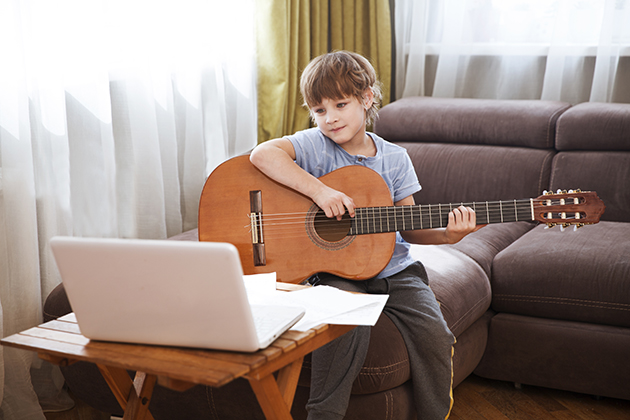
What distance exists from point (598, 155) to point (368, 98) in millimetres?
1048

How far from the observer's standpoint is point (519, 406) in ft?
6.00

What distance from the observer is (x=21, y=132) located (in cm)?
164

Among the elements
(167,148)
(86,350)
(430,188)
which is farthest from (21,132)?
(430,188)

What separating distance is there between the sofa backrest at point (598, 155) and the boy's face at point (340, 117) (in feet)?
3.25

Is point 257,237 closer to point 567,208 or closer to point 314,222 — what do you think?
point 314,222

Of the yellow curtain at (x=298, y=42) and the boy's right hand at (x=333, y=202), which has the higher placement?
the yellow curtain at (x=298, y=42)

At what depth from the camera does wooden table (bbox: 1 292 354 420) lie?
2.73ft

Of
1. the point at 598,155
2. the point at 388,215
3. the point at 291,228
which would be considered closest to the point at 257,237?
the point at 291,228

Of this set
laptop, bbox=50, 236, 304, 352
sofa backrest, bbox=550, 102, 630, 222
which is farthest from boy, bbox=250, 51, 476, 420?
sofa backrest, bbox=550, 102, 630, 222

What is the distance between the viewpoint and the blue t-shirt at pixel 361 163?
1.63 m

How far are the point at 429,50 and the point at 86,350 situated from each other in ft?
8.26

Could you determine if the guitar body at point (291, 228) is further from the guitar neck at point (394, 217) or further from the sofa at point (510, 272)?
the sofa at point (510, 272)

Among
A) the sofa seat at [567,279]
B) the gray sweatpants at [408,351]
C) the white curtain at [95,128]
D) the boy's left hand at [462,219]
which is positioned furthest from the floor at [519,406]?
the boy's left hand at [462,219]

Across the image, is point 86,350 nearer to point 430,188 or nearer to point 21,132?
point 21,132
